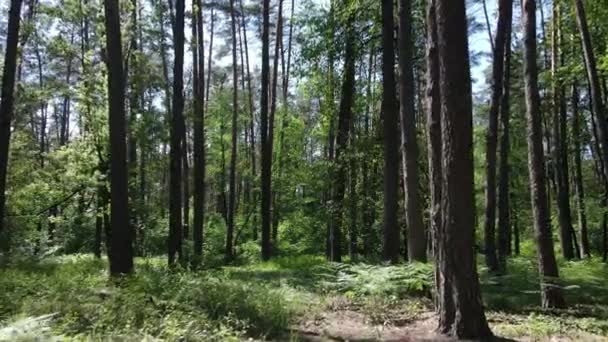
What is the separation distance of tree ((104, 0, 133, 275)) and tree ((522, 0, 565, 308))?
7.69 m

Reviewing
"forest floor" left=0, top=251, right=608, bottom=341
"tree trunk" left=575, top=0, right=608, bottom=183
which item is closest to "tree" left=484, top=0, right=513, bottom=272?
"tree trunk" left=575, top=0, right=608, bottom=183

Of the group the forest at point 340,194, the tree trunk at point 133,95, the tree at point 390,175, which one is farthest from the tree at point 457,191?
the tree trunk at point 133,95

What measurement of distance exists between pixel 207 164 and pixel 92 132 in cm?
2278

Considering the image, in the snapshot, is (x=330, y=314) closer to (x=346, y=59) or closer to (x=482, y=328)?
(x=482, y=328)

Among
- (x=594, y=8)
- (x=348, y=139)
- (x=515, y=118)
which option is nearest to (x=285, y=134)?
(x=515, y=118)

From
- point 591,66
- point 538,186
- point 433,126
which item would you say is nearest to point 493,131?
point 591,66

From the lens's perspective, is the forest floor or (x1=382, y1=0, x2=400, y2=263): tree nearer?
the forest floor

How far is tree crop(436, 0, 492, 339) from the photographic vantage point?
5957mm

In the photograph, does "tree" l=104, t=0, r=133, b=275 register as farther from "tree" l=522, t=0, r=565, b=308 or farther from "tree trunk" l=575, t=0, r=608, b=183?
"tree trunk" l=575, t=0, r=608, b=183

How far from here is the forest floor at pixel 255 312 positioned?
5.66 metres

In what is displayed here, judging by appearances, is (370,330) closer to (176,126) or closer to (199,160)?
(176,126)

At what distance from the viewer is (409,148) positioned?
10.0 metres

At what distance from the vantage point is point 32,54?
34562 millimetres

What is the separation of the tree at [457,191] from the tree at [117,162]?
6931mm
